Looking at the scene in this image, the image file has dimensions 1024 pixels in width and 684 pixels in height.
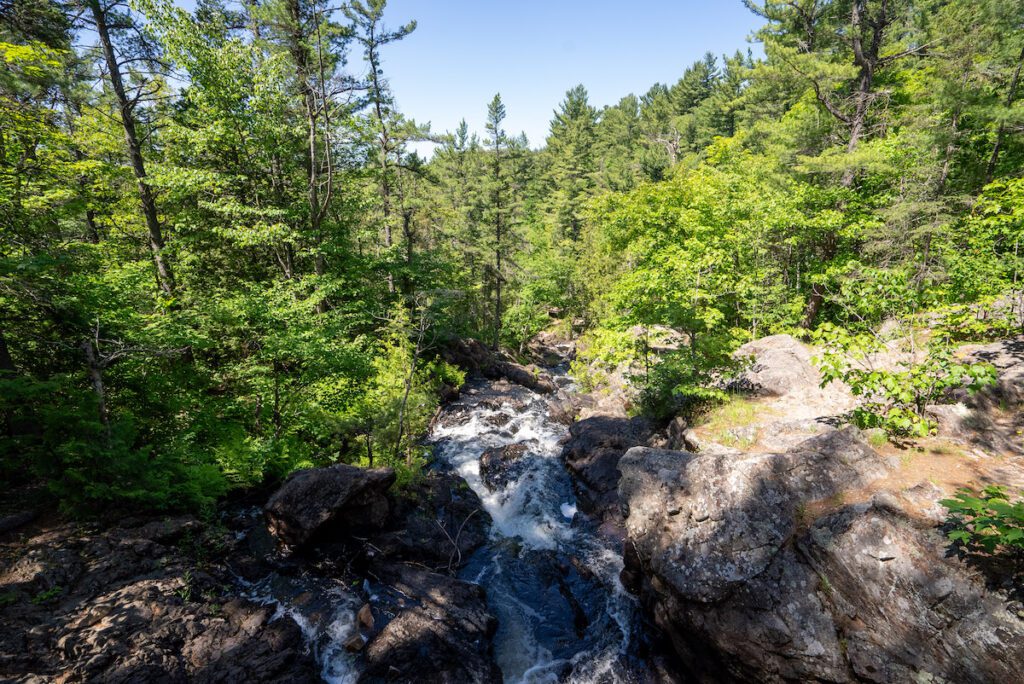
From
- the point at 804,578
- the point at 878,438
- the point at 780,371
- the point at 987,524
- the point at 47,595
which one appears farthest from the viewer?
the point at 780,371

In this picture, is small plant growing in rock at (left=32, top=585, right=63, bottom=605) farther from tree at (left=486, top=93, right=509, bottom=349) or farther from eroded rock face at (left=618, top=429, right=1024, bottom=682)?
tree at (left=486, top=93, right=509, bottom=349)

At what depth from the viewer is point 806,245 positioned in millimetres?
16672

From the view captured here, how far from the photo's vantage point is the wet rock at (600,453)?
1190 centimetres

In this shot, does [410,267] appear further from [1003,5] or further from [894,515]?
[1003,5]

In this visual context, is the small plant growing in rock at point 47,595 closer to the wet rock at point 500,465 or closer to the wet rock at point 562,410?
the wet rock at point 500,465

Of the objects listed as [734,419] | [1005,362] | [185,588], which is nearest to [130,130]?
[185,588]

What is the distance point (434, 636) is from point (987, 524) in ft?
26.7

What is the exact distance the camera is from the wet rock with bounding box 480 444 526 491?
13.5m

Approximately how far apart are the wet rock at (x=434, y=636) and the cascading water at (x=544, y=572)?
673 mm

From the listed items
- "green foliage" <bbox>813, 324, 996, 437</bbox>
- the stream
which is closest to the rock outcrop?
the stream

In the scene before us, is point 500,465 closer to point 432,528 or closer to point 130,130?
point 432,528

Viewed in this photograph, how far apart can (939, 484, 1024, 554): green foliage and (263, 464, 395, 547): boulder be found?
10095 millimetres

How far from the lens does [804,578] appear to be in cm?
580

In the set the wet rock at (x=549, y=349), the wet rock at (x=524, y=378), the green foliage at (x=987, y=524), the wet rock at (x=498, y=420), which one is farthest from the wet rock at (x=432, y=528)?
the wet rock at (x=549, y=349)
